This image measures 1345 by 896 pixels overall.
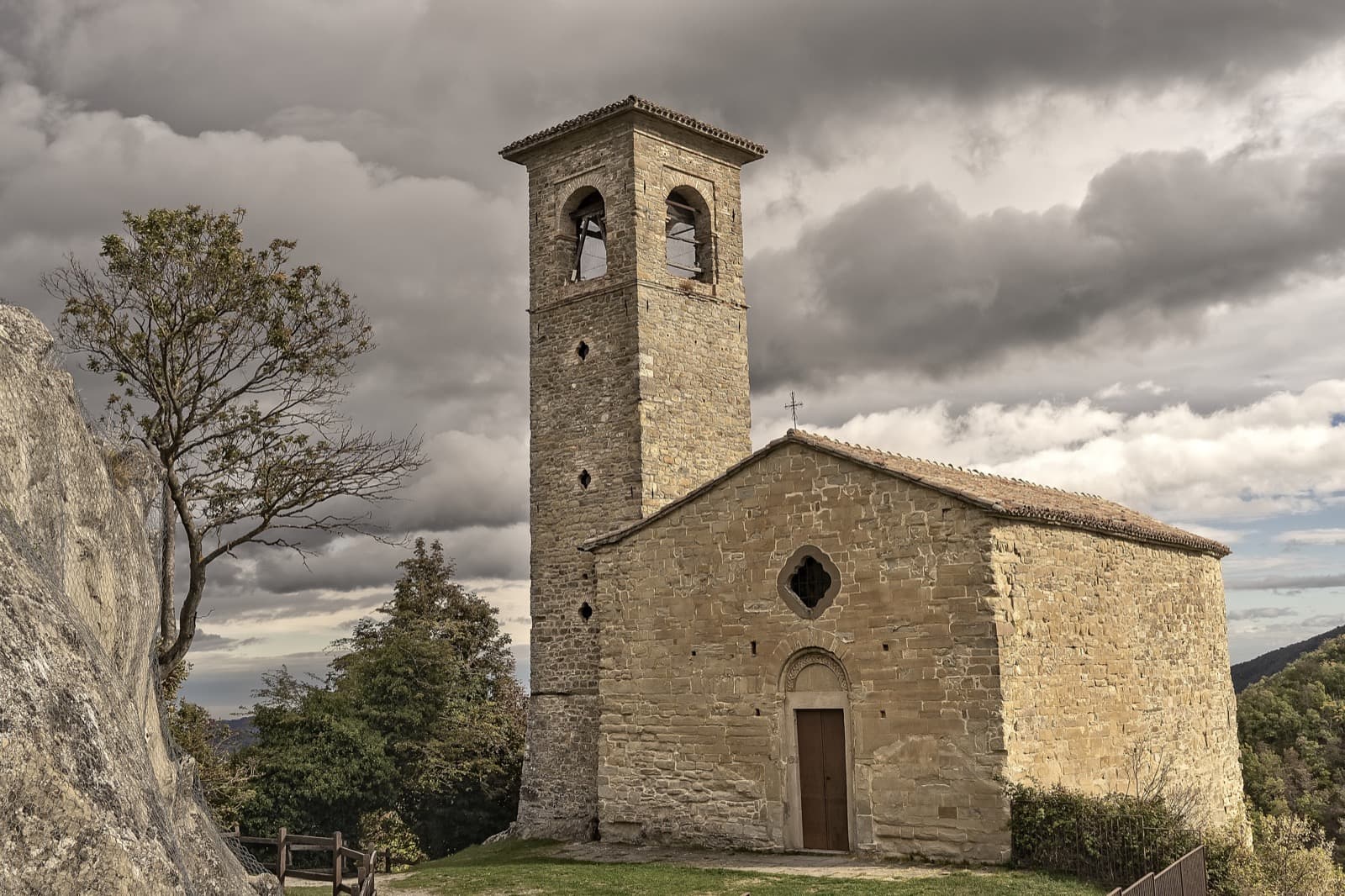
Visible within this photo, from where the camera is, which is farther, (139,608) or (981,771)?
(981,771)

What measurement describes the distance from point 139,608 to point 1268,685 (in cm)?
4360

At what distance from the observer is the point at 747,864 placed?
581 inches

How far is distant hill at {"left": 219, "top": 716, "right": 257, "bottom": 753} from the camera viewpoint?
25219mm

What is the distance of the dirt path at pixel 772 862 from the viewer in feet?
45.0

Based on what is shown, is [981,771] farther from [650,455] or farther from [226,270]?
[226,270]

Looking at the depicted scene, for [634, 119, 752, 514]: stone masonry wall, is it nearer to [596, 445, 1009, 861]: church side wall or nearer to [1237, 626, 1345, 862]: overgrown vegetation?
[596, 445, 1009, 861]: church side wall

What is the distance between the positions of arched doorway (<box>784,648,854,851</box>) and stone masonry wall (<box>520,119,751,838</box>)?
5.35 meters

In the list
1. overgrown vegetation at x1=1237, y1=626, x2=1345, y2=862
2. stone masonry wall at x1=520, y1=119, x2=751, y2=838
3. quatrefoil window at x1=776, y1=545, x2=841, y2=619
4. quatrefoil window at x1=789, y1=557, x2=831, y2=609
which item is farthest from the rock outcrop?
overgrown vegetation at x1=1237, y1=626, x2=1345, y2=862

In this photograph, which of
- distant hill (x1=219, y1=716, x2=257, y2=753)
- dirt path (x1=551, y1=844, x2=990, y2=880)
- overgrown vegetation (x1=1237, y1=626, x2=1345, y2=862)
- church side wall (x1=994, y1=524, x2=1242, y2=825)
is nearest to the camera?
dirt path (x1=551, y1=844, x2=990, y2=880)

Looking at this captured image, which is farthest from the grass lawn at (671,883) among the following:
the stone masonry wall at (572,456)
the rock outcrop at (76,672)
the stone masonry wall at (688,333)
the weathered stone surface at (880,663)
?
the stone masonry wall at (688,333)

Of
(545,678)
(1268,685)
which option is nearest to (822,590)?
(545,678)

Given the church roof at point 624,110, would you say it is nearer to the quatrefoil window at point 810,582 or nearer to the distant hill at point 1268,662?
the quatrefoil window at point 810,582

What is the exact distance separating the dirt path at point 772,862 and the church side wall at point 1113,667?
1890mm

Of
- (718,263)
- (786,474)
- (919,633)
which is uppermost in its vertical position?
(718,263)
